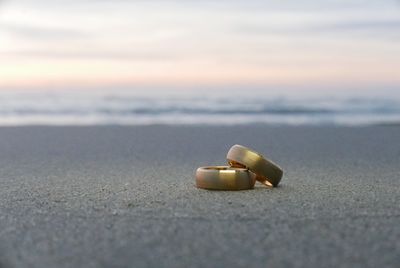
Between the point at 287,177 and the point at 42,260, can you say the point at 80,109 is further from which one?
the point at 42,260

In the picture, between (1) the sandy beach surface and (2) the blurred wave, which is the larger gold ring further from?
(2) the blurred wave

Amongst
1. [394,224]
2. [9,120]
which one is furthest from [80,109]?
[394,224]

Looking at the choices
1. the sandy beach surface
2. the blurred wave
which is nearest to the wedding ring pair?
the sandy beach surface

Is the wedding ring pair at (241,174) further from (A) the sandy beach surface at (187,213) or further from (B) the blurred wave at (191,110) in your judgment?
(B) the blurred wave at (191,110)

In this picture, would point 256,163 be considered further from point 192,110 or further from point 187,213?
point 192,110

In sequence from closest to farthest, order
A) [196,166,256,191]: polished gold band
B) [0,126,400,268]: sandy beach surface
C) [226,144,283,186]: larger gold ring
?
[0,126,400,268]: sandy beach surface
[196,166,256,191]: polished gold band
[226,144,283,186]: larger gold ring

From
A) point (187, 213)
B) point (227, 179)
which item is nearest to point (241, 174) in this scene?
point (227, 179)
